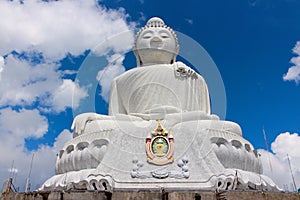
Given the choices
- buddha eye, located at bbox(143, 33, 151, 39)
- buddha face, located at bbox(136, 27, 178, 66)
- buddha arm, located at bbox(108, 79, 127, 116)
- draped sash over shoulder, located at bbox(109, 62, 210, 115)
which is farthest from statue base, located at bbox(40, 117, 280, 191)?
buddha eye, located at bbox(143, 33, 151, 39)

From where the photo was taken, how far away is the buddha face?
1484 centimetres

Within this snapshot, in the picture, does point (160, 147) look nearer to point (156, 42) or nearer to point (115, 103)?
point (115, 103)

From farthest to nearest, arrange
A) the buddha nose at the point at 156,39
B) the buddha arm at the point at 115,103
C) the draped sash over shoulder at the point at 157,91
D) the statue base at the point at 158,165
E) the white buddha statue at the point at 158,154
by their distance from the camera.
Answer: the buddha nose at the point at 156,39 → the buddha arm at the point at 115,103 → the draped sash over shoulder at the point at 157,91 → the white buddha statue at the point at 158,154 → the statue base at the point at 158,165

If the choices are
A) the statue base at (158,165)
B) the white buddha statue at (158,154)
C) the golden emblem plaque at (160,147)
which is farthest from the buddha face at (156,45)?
the golden emblem plaque at (160,147)

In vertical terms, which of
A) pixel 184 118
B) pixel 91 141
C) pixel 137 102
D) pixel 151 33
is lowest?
pixel 91 141

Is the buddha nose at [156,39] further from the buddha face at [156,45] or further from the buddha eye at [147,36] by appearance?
the buddha eye at [147,36]

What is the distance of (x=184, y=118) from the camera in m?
11.2

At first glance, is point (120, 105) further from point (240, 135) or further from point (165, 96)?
point (240, 135)

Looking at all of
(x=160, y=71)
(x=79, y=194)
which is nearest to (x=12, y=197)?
(x=79, y=194)

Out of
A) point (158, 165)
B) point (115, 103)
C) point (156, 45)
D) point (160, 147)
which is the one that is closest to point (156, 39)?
point (156, 45)

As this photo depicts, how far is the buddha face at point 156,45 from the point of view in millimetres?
14836

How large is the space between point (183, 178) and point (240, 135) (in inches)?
115

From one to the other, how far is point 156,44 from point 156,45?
2.0 inches

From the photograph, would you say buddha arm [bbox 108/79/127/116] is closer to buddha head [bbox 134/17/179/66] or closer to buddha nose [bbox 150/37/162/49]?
buddha head [bbox 134/17/179/66]
